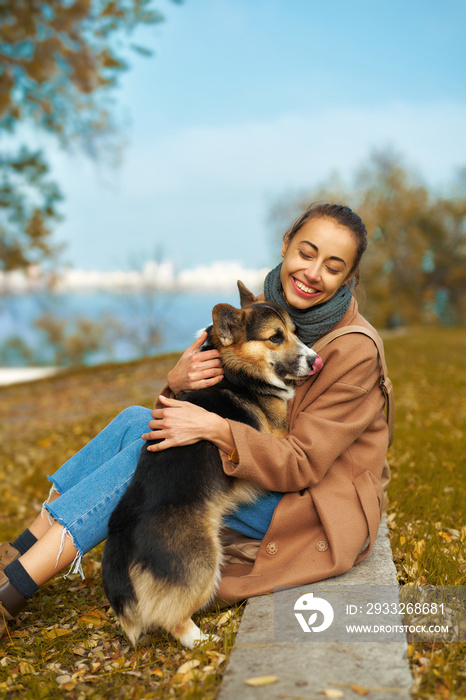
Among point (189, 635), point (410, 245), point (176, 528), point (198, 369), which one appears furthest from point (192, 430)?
point (410, 245)

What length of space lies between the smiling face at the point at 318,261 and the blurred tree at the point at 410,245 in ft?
92.9

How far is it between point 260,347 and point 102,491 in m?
1.16

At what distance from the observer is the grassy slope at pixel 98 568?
247 centimetres

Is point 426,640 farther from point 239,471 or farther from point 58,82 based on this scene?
point 58,82

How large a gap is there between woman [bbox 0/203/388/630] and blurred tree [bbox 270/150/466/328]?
28.4 m

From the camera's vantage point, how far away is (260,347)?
3.18 m

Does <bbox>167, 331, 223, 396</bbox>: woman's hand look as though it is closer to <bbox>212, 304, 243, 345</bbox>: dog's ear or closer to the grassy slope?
<bbox>212, 304, 243, 345</bbox>: dog's ear

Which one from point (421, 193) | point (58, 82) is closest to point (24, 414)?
point (58, 82)

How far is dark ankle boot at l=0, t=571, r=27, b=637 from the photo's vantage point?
282 cm

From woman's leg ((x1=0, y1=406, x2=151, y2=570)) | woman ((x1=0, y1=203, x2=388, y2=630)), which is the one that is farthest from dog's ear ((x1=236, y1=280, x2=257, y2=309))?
woman's leg ((x1=0, y1=406, x2=151, y2=570))

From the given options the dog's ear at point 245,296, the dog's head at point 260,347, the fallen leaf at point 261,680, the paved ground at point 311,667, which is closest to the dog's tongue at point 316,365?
the dog's head at point 260,347

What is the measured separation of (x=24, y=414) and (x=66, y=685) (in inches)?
367

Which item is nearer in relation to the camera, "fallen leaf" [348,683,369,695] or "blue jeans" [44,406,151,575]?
"fallen leaf" [348,683,369,695]

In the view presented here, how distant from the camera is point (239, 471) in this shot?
2.68m
